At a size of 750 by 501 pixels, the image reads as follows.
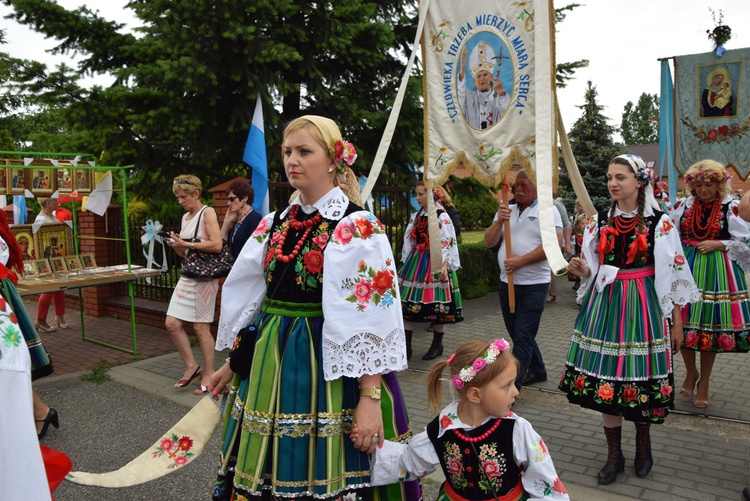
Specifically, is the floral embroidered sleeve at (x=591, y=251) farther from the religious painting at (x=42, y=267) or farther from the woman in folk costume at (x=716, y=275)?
the religious painting at (x=42, y=267)

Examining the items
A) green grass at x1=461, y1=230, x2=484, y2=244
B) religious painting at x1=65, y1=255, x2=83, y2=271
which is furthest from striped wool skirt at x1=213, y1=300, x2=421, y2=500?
green grass at x1=461, y1=230, x2=484, y2=244

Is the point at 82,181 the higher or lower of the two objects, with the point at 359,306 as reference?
higher

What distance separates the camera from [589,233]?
3900 mm

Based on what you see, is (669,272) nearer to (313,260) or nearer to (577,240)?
(313,260)

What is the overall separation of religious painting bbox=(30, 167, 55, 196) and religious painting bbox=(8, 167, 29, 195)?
9cm

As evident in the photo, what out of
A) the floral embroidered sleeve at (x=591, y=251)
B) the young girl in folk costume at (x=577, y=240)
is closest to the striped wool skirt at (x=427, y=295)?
the floral embroidered sleeve at (x=591, y=251)

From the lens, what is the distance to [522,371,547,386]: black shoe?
5.56 metres

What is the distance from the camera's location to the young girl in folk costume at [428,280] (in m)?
6.38

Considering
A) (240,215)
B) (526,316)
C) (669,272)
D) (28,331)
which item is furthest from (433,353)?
(28,331)

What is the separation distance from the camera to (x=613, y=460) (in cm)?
359

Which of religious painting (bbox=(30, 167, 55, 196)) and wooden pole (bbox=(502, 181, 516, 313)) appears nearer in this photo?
wooden pole (bbox=(502, 181, 516, 313))

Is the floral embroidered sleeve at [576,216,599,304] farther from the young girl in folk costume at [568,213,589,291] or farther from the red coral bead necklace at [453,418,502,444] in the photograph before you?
the young girl in folk costume at [568,213,589,291]

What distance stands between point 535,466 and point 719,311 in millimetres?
3542

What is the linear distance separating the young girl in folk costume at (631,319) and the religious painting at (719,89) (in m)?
3.31
